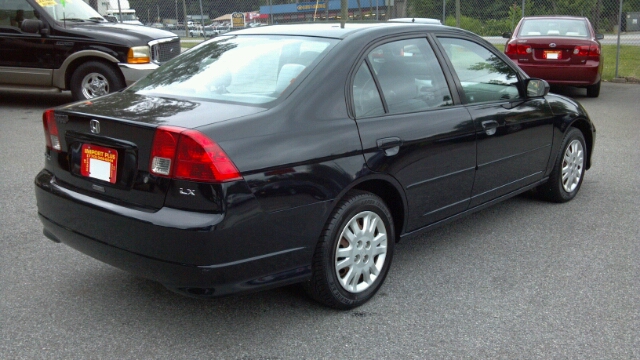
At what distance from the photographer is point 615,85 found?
49.0ft

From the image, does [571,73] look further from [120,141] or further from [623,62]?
[120,141]

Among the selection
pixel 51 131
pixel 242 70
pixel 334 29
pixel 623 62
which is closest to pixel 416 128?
pixel 334 29

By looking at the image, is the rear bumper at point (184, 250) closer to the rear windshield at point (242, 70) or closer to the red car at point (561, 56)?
the rear windshield at point (242, 70)

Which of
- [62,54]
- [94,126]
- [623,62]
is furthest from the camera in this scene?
[623,62]

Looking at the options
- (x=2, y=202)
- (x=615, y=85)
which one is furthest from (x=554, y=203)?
(x=615, y=85)

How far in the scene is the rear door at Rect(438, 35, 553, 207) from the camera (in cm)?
458

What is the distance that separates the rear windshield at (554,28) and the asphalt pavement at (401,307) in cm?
820

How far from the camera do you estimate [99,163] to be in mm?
3418

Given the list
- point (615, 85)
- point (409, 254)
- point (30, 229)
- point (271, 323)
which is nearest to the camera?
point (271, 323)

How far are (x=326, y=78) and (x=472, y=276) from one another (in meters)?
1.55

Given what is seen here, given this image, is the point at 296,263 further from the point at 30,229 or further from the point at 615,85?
the point at 615,85

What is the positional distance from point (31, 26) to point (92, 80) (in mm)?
1162

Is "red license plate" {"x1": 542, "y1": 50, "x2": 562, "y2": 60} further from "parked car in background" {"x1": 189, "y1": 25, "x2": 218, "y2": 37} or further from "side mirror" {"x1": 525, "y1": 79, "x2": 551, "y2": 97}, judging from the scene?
"parked car in background" {"x1": 189, "y1": 25, "x2": 218, "y2": 37}

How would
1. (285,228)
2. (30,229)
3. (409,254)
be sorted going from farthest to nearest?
(30,229)
(409,254)
(285,228)
